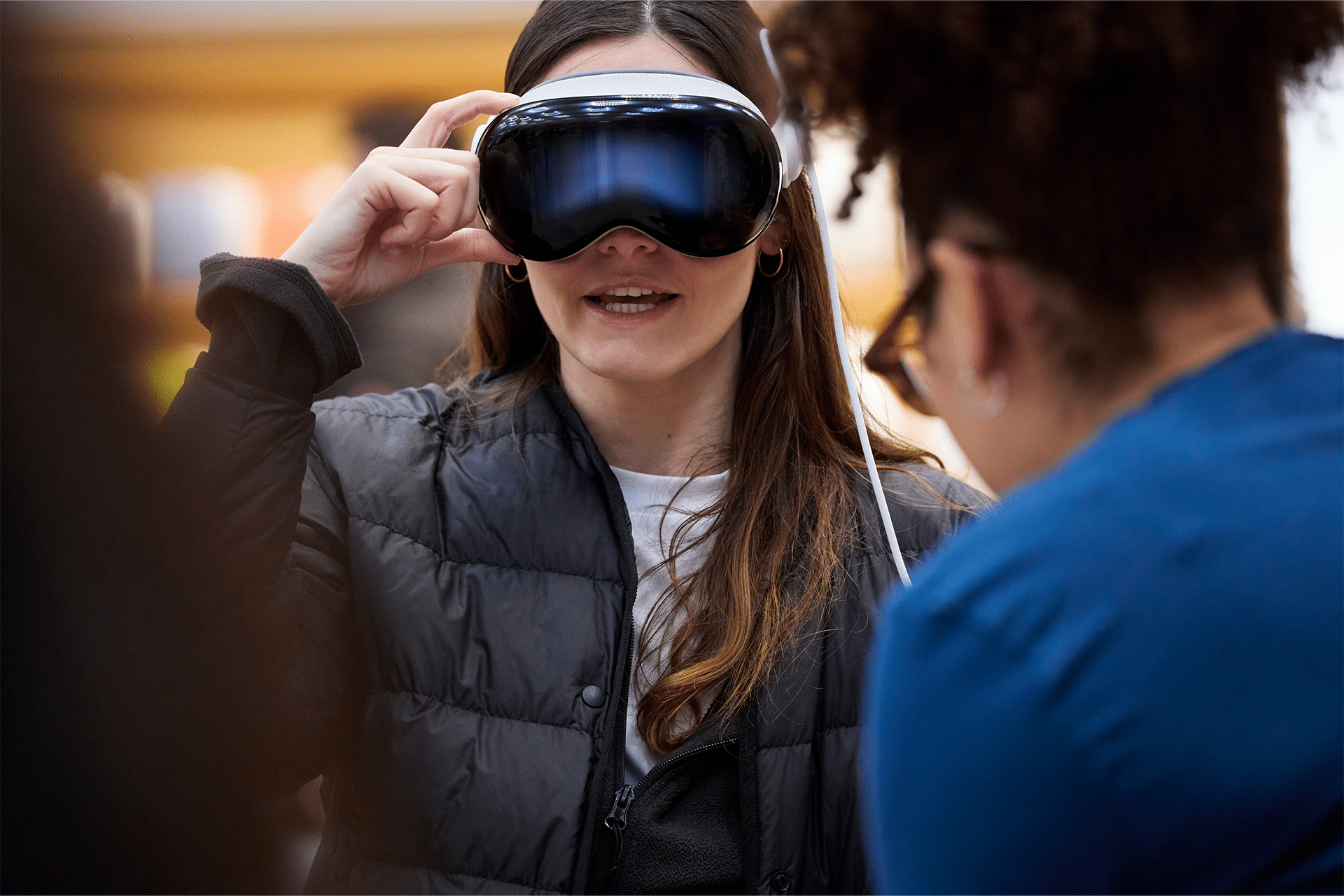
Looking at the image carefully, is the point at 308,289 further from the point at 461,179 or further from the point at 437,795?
the point at 437,795

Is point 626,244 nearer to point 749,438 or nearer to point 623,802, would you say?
point 749,438

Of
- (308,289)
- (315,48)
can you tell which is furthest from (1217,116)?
(315,48)

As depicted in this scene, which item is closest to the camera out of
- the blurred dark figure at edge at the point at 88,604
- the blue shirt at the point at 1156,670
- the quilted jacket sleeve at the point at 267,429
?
the blurred dark figure at edge at the point at 88,604

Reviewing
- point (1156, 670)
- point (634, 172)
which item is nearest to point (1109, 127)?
point (1156, 670)

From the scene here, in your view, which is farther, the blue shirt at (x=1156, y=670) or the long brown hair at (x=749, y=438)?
the long brown hair at (x=749, y=438)

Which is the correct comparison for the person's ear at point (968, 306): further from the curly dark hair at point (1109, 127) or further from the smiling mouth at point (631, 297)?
the smiling mouth at point (631, 297)

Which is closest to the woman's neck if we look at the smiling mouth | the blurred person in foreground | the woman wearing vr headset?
the woman wearing vr headset

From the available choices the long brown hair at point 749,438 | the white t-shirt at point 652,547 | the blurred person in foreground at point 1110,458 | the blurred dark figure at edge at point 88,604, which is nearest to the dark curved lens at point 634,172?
the long brown hair at point 749,438

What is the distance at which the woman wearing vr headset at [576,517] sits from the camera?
1228mm

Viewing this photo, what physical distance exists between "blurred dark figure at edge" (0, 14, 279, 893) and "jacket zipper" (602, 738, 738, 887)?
87 centimetres

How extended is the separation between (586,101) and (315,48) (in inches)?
67.6

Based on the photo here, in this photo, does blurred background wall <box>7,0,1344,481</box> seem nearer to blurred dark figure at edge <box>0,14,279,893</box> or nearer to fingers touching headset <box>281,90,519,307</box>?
fingers touching headset <box>281,90,519,307</box>

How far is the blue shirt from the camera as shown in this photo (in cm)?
53

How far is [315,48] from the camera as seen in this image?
264 centimetres
